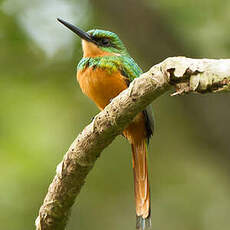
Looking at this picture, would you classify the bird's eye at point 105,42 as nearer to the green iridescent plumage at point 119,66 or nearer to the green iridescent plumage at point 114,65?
the green iridescent plumage at point 119,66

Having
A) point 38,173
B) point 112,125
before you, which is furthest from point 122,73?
point 38,173

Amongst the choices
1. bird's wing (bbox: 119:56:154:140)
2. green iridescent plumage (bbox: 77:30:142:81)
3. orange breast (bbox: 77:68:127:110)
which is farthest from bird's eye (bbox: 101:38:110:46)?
orange breast (bbox: 77:68:127:110)

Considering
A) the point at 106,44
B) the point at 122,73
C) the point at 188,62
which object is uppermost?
the point at 106,44

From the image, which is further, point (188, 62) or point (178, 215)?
point (178, 215)

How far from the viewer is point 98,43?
3.88 meters

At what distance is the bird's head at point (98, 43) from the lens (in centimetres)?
374

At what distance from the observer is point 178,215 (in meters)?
5.80

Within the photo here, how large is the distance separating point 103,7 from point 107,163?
5.36 feet

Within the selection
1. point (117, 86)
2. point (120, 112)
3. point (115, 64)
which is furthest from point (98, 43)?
point (120, 112)

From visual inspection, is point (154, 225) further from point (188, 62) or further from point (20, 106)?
point (188, 62)

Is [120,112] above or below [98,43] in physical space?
below

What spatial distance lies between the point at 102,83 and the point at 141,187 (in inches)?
27.4

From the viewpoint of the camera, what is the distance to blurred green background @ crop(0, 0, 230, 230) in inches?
197

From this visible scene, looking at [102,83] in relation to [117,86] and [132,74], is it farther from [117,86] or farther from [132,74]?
[132,74]
